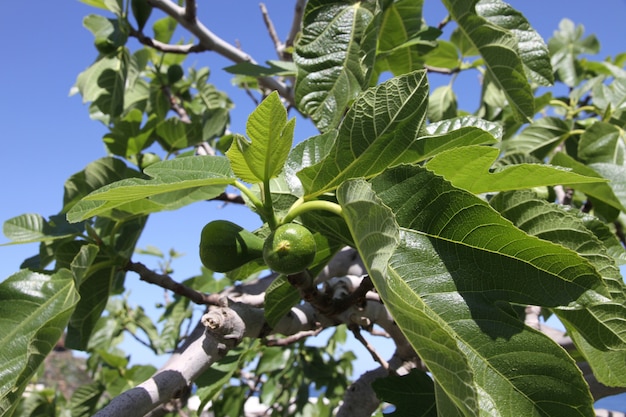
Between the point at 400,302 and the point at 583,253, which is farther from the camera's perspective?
the point at 583,253

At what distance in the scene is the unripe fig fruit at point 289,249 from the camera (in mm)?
884

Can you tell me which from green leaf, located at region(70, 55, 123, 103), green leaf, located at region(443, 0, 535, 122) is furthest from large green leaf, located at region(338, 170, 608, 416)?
green leaf, located at region(70, 55, 123, 103)

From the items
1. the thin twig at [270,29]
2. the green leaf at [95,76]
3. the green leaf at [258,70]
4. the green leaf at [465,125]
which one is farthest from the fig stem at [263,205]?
the thin twig at [270,29]

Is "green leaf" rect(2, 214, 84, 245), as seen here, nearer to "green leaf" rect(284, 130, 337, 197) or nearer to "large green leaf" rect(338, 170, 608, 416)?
"green leaf" rect(284, 130, 337, 197)

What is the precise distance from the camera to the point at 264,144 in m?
0.89

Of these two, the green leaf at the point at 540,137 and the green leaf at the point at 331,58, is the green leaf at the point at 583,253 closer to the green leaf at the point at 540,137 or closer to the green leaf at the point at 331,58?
the green leaf at the point at 331,58

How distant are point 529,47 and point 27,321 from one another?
1.39 m

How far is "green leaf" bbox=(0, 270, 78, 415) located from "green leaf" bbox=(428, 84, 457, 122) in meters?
1.63

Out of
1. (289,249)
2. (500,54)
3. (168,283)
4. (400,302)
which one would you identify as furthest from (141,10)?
(400,302)

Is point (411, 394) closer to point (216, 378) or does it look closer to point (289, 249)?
point (289, 249)

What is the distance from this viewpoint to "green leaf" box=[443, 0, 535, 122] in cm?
138

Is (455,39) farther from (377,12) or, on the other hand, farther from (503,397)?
(503,397)

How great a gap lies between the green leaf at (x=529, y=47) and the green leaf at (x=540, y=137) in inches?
29.2

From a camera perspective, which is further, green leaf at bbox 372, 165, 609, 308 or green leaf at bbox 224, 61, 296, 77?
green leaf at bbox 224, 61, 296, 77
